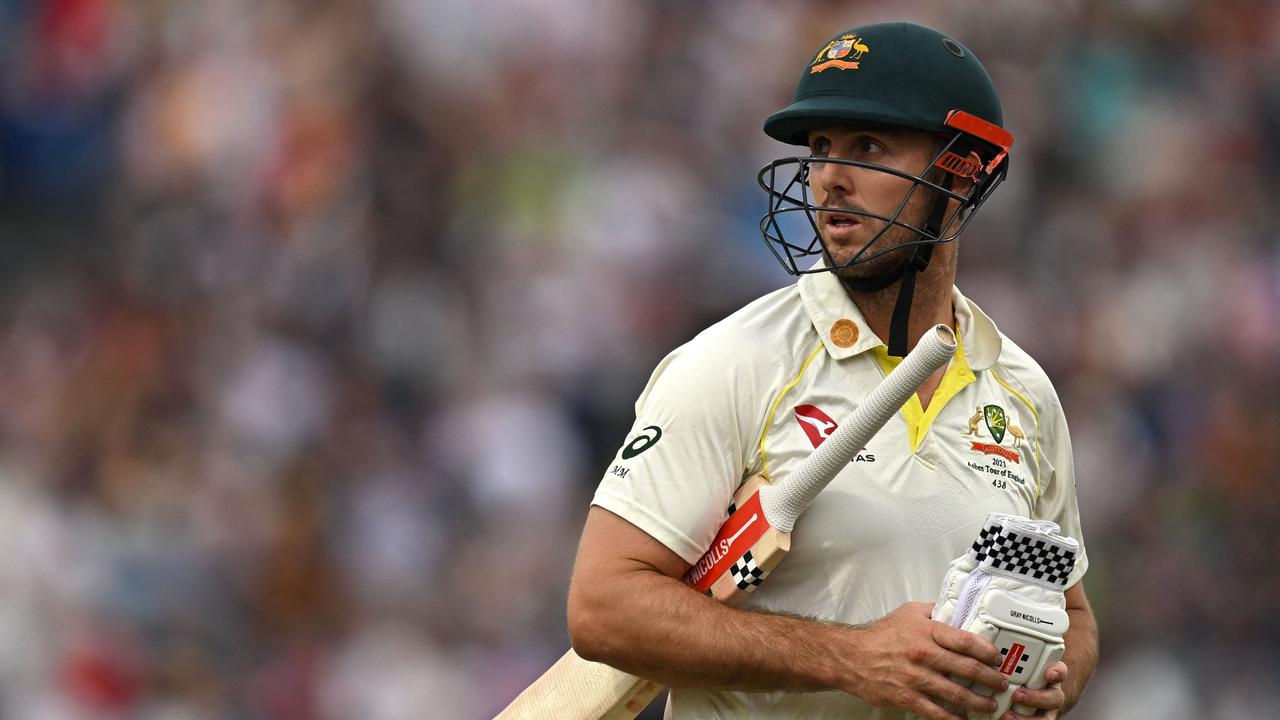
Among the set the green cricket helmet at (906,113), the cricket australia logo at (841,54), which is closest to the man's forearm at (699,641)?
the green cricket helmet at (906,113)

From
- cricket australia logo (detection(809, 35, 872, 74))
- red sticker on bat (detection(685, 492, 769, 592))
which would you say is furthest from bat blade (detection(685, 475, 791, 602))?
cricket australia logo (detection(809, 35, 872, 74))

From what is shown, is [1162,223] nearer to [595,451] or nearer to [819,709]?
[595,451]

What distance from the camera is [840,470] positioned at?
265cm

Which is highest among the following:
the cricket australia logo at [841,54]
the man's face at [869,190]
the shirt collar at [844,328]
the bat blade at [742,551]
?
the cricket australia logo at [841,54]

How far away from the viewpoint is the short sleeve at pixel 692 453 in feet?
8.87

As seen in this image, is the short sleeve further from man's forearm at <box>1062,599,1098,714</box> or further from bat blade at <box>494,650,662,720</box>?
man's forearm at <box>1062,599,1098,714</box>

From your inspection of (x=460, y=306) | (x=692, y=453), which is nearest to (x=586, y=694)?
(x=692, y=453)

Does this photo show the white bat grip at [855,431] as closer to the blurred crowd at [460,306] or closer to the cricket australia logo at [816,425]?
the cricket australia logo at [816,425]

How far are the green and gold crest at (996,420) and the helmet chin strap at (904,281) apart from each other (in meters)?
0.18

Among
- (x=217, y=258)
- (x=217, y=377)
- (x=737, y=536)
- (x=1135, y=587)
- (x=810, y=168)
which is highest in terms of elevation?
(x=217, y=258)

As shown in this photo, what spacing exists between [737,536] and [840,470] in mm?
198

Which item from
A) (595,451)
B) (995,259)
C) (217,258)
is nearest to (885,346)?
(595,451)

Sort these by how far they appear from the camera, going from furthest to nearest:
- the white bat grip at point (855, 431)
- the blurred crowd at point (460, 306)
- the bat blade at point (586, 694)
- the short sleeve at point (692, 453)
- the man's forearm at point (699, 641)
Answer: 1. the blurred crowd at point (460, 306)
2. the bat blade at point (586, 694)
3. the short sleeve at point (692, 453)
4. the man's forearm at point (699, 641)
5. the white bat grip at point (855, 431)

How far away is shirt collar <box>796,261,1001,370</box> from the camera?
9.40ft
